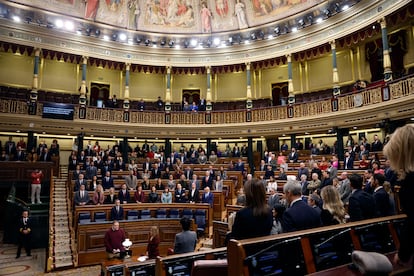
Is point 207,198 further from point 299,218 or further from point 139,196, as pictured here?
point 299,218

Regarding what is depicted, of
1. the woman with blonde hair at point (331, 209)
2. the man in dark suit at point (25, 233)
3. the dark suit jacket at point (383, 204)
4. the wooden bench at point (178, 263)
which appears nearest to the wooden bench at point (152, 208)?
the man in dark suit at point (25, 233)

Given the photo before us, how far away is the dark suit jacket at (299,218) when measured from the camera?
8.57ft

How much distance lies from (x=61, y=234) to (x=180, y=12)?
15.6 meters

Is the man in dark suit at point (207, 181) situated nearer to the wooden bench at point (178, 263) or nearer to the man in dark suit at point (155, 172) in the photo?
the man in dark suit at point (155, 172)

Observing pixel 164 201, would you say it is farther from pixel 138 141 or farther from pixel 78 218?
pixel 138 141

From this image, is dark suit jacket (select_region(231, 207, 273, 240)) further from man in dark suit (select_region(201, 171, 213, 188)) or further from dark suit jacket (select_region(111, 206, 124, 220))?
man in dark suit (select_region(201, 171, 213, 188))

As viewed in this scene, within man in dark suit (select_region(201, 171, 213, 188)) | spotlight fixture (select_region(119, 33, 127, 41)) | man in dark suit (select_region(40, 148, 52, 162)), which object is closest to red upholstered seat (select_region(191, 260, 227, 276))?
man in dark suit (select_region(201, 171, 213, 188))

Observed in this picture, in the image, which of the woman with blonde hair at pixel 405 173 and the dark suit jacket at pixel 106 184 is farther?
the dark suit jacket at pixel 106 184

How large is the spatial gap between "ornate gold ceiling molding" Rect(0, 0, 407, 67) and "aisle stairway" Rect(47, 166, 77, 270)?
8.70 m

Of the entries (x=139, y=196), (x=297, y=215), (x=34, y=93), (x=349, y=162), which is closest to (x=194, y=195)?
(x=139, y=196)

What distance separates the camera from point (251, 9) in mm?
18781

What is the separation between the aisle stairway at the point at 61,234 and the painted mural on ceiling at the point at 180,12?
10.8 meters

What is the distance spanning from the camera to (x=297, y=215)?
2.64 m

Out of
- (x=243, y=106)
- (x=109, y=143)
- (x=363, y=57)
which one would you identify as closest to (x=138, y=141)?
(x=109, y=143)
